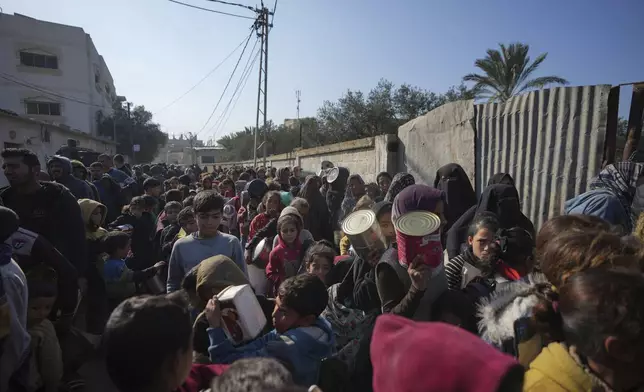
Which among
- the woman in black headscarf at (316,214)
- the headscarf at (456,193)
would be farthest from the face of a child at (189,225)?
the headscarf at (456,193)

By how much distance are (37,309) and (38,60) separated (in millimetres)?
37159

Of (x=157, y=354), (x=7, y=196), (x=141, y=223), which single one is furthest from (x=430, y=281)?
(x=141, y=223)

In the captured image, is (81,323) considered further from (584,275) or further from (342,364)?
(584,275)

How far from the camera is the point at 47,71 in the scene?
Result: 30281 millimetres

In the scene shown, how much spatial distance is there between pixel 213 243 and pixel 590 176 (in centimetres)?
338

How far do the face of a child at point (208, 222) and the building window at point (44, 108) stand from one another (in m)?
35.0

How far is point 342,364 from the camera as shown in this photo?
196 centimetres

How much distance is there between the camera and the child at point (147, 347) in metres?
1.17

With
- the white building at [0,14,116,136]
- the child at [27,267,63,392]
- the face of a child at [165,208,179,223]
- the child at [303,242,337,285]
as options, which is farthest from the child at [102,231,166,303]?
the white building at [0,14,116,136]

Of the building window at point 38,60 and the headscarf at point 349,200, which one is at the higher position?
the building window at point 38,60

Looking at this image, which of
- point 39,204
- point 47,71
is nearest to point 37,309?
point 39,204

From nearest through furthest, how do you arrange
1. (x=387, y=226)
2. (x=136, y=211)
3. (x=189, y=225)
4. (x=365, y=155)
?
1. (x=387, y=226)
2. (x=189, y=225)
3. (x=136, y=211)
4. (x=365, y=155)

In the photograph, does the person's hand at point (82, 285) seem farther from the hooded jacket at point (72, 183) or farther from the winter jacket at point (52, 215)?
the hooded jacket at point (72, 183)

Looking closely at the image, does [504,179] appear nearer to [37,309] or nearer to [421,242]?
[421,242]
